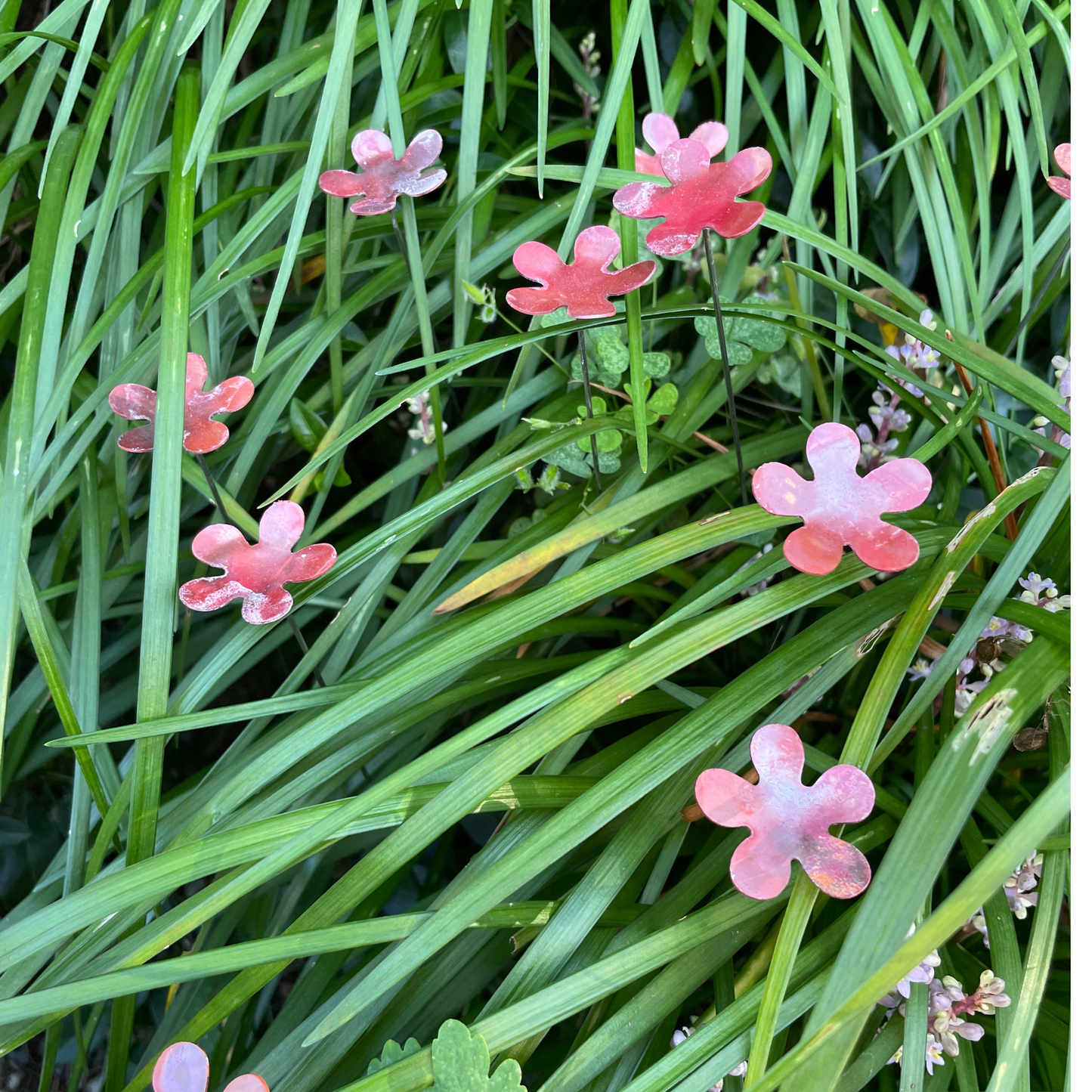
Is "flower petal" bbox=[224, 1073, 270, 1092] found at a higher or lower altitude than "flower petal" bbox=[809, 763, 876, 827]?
lower

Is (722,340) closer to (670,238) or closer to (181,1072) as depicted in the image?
(670,238)

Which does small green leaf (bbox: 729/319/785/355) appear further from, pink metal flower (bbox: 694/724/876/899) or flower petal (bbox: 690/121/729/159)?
pink metal flower (bbox: 694/724/876/899)

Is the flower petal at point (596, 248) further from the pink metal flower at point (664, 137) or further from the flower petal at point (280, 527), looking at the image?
the flower petal at point (280, 527)

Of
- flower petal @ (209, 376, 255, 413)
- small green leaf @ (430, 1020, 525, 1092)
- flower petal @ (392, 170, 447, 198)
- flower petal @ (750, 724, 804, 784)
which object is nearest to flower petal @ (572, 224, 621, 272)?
flower petal @ (392, 170, 447, 198)

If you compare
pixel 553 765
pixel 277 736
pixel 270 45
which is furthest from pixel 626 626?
pixel 270 45

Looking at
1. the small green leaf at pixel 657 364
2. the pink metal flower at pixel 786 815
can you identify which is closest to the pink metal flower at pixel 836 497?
the pink metal flower at pixel 786 815

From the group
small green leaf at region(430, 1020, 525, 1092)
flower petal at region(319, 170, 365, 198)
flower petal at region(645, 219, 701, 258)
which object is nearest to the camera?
small green leaf at region(430, 1020, 525, 1092)

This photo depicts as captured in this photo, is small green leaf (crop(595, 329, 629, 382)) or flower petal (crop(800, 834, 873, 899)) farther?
small green leaf (crop(595, 329, 629, 382))

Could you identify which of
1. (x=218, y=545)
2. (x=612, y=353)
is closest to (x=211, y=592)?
(x=218, y=545)
